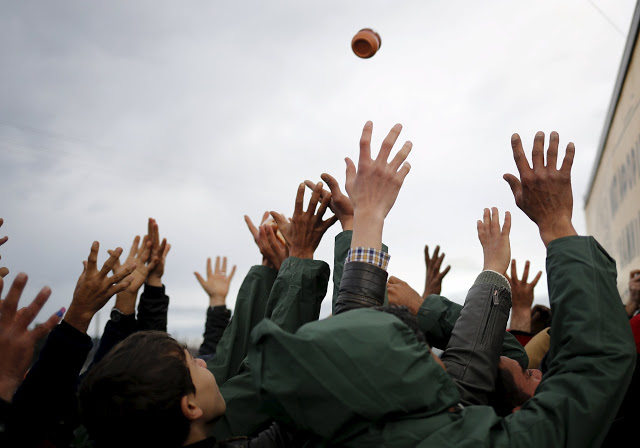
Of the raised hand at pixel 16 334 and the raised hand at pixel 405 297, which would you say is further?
the raised hand at pixel 405 297

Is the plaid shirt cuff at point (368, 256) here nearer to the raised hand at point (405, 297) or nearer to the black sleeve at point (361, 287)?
the black sleeve at point (361, 287)

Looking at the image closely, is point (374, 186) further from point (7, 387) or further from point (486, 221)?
point (7, 387)

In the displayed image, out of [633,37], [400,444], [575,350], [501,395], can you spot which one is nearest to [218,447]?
[400,444]

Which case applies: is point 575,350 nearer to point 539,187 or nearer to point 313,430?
point 539,187

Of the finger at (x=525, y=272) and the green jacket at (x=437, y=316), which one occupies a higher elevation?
the finger at (x=525, y=272)

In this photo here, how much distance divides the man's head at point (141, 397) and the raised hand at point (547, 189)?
1208mm

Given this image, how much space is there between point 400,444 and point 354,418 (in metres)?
0.13

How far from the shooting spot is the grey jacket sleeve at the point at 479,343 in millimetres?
1736

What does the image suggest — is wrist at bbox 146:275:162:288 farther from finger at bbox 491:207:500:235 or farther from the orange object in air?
finger at bbox 491:207:500:235

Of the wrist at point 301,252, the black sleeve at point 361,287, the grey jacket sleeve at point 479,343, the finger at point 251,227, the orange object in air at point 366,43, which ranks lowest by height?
the grey jacket sleeve at point 479,343

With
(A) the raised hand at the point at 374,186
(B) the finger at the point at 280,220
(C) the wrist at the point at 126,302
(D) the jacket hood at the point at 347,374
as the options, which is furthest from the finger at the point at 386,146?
(C) the wrist at the point at 126,302

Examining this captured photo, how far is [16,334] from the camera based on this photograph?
1.72m

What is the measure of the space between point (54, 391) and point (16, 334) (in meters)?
0.41

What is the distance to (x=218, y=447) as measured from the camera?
1.75m
